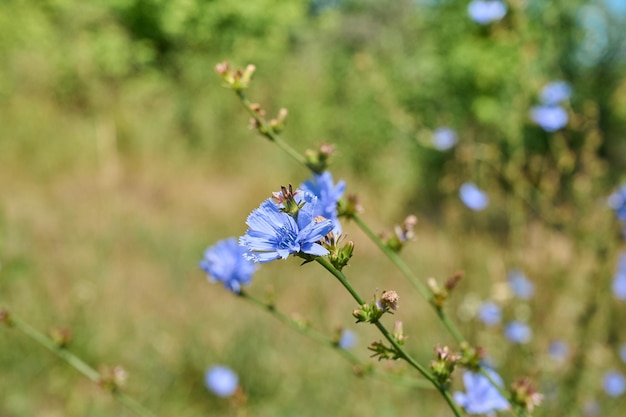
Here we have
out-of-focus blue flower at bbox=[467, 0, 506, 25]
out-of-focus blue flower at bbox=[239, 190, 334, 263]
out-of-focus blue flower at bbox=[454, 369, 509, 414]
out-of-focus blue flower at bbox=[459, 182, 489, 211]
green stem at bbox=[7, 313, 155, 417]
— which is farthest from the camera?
out-of-focus blue flower at bbox=[459, 182, 489, 211]

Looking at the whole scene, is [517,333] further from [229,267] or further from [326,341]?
[229,267]

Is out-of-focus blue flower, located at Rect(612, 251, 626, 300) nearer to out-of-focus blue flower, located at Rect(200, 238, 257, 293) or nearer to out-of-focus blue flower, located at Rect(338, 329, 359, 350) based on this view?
out-of-focus blue flower, located at Rect(338, 329, 359, 350)

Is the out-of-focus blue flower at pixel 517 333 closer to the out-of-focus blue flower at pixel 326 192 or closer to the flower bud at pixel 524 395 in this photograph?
the flower bud at pixel 524 395

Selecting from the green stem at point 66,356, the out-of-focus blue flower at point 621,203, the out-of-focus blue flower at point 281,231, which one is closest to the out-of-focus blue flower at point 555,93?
the out-of-focus blue flower at point 621,203

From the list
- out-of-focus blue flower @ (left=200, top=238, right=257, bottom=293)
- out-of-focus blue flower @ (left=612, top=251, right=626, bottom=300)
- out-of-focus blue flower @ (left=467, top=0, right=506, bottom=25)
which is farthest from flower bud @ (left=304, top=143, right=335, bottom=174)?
out-of-focus blue flower @ (left=612, top=251, right=626, bottom=300)

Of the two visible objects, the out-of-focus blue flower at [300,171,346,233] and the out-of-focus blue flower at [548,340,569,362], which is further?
the out-of-focus blue flower at [548,340,569,362]
